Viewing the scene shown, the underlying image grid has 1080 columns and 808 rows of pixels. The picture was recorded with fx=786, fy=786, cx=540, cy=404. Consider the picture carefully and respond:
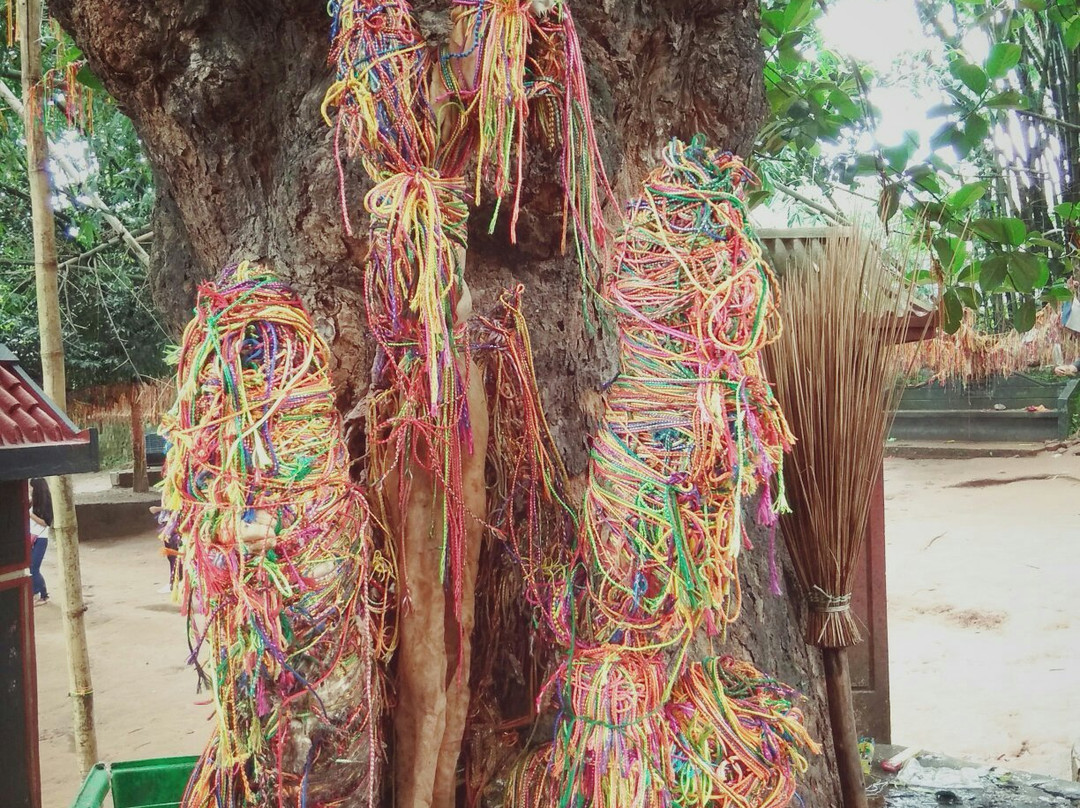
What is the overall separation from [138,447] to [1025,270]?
894 centimetres

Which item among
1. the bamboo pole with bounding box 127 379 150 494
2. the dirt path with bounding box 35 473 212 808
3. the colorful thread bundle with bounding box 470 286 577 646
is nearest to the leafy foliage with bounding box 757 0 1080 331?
the colorful thread bundle with bounding box 470 286 577 646

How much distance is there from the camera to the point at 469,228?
40.9 inches

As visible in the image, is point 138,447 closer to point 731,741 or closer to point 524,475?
point 524,475

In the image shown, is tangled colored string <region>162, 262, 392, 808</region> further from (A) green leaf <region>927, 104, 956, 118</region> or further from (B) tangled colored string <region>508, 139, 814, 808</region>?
(A) green leaf <region>927, 104, 956, 118</region>

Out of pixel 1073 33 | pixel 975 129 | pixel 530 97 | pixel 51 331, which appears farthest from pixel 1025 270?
pixel 51 331

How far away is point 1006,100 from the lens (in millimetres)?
1501

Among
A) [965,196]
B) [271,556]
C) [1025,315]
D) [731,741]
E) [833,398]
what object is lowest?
[731,741]

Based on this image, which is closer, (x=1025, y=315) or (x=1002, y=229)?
(x=1002, y=229)

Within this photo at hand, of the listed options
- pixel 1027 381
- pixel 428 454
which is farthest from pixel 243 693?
pixel 1027 381

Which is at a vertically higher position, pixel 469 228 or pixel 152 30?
pixel 152 30

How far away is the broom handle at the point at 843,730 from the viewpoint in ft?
4.58

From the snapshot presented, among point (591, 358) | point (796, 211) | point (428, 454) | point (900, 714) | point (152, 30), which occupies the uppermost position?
point (796, 211)

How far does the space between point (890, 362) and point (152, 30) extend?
1.27 metres

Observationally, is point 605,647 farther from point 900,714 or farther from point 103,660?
point 103,660
